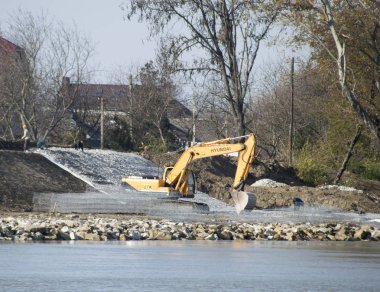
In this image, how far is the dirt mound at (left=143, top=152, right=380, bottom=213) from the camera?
4688 centimetres

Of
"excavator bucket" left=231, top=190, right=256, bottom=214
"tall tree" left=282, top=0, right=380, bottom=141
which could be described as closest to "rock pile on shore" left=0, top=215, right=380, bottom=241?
"excavator bucket" left=231, top=190, right=256, bottom=214

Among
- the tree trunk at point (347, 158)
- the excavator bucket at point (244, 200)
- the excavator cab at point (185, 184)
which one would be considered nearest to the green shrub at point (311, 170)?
the tree trunk at point (347, 158)

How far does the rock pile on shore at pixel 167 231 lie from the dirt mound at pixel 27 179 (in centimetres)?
1085

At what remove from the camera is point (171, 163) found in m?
53.3

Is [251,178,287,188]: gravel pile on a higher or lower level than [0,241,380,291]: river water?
higher

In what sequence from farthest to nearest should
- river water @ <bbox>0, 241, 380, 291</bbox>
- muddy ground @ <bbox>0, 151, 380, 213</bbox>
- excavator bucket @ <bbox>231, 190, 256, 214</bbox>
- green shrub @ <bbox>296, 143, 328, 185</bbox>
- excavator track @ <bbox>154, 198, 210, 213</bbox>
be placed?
green shrub @ <bbox>296, 143, 328, 185</bbox>
muddy ground @ <bbox>0, 151, 380, 213</bbox>
excavator track @ <bbox>154, 198, 210, 213</bbox>
excavator bucket @ <bbox>231, 190, 256, 214</bbox>
river water @ <bbox>0, 241, 380, 291</bbox>

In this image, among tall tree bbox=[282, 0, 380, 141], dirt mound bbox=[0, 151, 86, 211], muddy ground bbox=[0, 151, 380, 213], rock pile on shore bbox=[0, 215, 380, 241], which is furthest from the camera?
tall tree bbox=[282, 0, 380, 141]

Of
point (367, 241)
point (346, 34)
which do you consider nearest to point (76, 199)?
point (367, 241)

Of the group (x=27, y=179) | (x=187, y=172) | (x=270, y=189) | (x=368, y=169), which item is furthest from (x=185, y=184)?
(x=368, y=169)

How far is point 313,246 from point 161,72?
165 ft

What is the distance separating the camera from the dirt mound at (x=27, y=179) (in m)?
40.9

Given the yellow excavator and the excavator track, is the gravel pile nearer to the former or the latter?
the yellow excavator

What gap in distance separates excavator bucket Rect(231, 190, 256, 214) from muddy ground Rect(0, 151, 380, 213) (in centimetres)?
731

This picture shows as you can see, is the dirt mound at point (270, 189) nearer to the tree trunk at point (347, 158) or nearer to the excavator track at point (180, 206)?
the tree trunk at point (347, 158)
